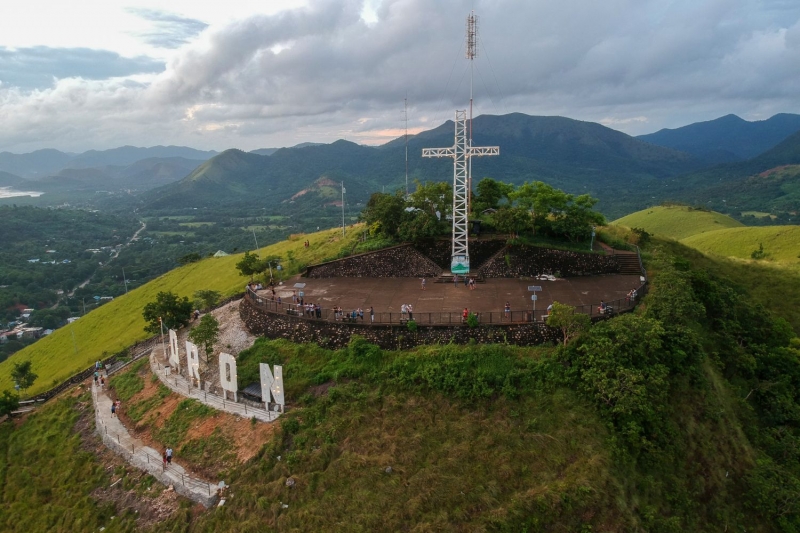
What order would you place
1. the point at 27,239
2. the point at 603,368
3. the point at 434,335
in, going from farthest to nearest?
1. the point at 27,239
2. the point at 434,335
3. the point at 603,368

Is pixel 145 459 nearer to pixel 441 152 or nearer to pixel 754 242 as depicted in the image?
pixel 441 152

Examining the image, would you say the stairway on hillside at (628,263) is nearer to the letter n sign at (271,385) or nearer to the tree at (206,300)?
the letter n sign at (271,385)

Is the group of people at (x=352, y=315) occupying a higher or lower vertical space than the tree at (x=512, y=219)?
lower

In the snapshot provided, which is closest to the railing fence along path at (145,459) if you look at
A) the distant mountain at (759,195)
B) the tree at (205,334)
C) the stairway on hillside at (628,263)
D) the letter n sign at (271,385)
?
the letter n sign at (271,385)

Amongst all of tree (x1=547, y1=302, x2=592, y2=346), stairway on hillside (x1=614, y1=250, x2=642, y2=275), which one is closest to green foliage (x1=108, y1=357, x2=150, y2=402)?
tree (x1=547, y1=302, x2=592, y2=346)

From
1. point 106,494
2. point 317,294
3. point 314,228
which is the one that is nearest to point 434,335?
point 317,294

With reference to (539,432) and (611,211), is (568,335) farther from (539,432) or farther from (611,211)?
(611,211)

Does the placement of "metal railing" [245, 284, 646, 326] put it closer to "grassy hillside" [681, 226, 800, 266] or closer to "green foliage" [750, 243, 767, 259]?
"grassy hillside" [681, 226, 800, 266]
